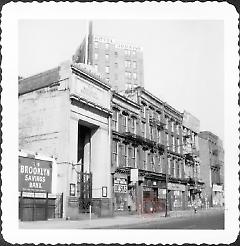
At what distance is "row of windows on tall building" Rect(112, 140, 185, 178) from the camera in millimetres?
29031

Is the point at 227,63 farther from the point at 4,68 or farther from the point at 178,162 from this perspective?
the point at 178,162

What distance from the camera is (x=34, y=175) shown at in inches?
858

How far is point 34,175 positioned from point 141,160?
10.6 m

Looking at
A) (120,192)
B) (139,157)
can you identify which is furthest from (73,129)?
(139,157)

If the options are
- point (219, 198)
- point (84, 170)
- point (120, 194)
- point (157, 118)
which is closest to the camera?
point (219, 198)

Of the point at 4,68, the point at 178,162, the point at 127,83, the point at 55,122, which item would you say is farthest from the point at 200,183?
the point at 127,83

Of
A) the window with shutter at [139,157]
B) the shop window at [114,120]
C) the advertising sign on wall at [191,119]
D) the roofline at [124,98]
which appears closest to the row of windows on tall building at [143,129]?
the shop window at [114,120]

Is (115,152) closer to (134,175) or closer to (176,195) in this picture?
(134,175)

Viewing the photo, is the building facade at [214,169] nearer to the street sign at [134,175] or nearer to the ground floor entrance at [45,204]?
the street sign at [134,175]

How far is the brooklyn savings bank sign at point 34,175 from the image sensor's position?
2072 cm

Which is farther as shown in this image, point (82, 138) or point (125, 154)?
point (125, 154)

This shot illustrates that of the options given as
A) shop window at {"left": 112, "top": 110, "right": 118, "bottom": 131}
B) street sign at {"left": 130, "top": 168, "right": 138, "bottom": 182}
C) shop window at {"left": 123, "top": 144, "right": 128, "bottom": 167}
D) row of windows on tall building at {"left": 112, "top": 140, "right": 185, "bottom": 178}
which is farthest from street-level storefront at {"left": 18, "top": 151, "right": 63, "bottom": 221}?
shop window at {"left": 123, "top": 144, "right": 128, "bottom": 167}

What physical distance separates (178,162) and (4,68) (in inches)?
759

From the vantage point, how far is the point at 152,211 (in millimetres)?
26781
